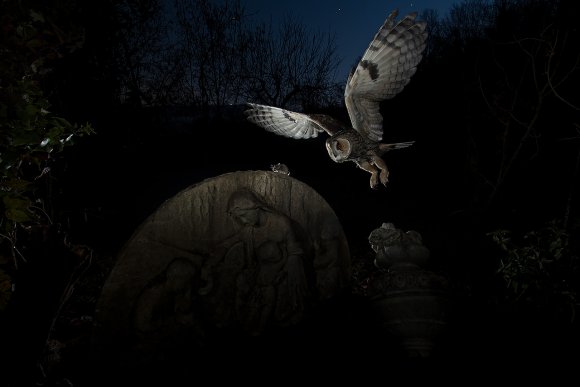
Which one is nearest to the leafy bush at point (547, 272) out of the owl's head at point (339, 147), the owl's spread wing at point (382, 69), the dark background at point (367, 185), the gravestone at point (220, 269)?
the dark background at point (367, 185)

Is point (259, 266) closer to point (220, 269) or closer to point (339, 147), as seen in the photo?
point (220, 269)

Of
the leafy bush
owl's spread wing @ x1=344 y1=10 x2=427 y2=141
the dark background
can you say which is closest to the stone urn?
the dark background

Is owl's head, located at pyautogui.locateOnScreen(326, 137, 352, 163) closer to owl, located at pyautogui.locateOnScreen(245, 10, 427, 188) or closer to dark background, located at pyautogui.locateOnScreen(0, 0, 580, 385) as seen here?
owl, located at pyautogui.locateOnScreen(245, 10, 427, 188)

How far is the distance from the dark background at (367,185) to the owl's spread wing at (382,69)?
188cm

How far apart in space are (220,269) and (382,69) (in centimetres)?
246

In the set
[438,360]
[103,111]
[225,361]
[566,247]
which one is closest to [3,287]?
A: [225,361]

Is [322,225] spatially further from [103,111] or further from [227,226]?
[103,111]

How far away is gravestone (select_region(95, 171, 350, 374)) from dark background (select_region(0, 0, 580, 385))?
0.76 ft

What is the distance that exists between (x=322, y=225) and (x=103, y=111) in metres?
6.34

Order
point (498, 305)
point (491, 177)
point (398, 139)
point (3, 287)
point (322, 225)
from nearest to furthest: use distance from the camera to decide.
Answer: point (3, 287) → point (322, 225) → point (498, 305) → point (491, 177) → point (398, 139)

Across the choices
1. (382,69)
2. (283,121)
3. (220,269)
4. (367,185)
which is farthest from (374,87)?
(367,185)

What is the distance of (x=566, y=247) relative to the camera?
265 inches

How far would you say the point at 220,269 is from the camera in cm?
445

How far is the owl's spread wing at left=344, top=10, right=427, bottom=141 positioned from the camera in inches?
198
